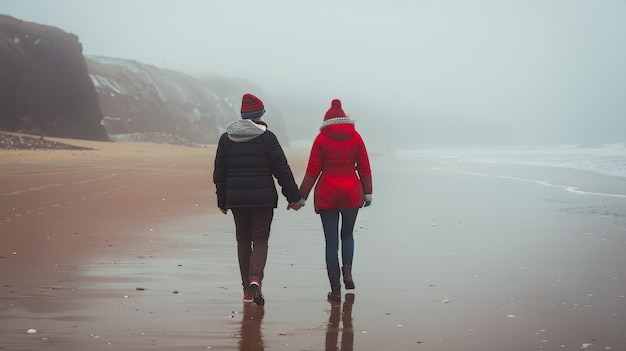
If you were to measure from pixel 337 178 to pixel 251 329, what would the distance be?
1.95 m

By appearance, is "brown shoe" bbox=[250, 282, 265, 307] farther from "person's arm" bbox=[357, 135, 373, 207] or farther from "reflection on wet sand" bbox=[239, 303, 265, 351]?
"person's arm" bbox=[357, 135, 373, 207]

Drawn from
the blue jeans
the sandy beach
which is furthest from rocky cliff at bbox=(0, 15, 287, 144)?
the blue jeans

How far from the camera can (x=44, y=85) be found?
5656 cm

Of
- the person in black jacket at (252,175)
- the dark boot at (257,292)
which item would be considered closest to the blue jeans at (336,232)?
the person in black jacket at (252,175)

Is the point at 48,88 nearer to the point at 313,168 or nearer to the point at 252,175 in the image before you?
the point at 313,168

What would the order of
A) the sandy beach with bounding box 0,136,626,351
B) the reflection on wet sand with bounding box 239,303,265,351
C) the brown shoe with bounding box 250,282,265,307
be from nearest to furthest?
1. the reflection on wet sand with bounding box 239,303,265,351
2. the sandy beach with bounding box 0,136,626,351
3. the brown shoe with bounding box 250,282,265,307

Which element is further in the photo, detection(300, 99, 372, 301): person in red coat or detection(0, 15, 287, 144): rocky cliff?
detection(0, 15, 287, 144): rocky cliff

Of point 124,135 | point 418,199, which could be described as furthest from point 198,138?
point 418,199

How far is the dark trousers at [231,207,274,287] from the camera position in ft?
20.6

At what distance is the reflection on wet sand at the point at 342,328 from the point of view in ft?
15.6

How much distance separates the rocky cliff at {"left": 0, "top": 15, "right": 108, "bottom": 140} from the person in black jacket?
162 feet

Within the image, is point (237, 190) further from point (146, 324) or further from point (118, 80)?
point (118, 80)

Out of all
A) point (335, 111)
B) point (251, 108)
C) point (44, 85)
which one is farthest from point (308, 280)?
point (44, 85)

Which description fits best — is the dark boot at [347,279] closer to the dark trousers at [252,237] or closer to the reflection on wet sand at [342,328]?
the reflection on wet sand at [342,328]
